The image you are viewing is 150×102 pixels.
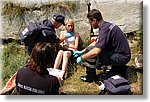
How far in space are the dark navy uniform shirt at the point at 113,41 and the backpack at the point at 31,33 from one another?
319 millimetres

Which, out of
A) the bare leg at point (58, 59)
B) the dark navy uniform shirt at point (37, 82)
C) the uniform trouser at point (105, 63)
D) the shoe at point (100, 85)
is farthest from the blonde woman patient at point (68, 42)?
the dark navy uniform shirt at point (37, 82)

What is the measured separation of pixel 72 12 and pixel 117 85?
1.72 ft

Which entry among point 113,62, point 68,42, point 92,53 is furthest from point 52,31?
point 113,62

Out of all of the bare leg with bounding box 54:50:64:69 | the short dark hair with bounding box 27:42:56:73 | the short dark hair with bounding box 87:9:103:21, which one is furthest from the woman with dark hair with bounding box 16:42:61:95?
the short dark hair with bounding box 87:9:103:21

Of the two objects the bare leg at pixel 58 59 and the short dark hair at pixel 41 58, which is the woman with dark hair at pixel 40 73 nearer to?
the short dark hair at pixel 41 58

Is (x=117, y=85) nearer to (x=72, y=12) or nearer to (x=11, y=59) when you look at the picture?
(x=72, y=12)

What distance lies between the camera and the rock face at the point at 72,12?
2354 mm

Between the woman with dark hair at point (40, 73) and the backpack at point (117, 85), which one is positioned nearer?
the woman with dark hair at point (40, 73)

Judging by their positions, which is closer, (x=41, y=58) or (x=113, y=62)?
(x=41, y=58)

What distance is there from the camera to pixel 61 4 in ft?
7.73

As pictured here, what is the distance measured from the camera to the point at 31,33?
229 centimetres

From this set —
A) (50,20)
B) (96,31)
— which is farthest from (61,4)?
(96,31)

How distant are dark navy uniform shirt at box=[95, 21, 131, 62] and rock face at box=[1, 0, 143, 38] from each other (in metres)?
Answer: 0.06

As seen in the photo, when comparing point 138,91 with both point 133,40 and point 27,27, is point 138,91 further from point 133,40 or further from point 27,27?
point 27,27
